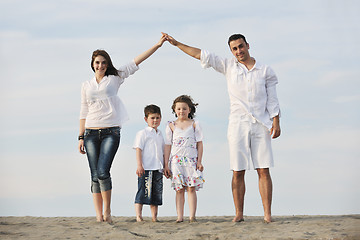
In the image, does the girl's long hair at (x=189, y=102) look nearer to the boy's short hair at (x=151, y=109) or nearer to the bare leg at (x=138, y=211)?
the boy's short hair at (x=151, y=109)

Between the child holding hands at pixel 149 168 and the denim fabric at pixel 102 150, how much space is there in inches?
15.5

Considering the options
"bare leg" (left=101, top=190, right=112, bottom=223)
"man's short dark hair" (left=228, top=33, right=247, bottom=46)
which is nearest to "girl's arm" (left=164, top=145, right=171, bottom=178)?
"bare leg" (left=101, top=190, right=112, bottom=223)

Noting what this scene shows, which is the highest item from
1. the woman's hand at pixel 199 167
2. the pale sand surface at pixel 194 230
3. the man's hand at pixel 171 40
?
the man's hand at pixel 171 40

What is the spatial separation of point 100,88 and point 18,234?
209 centimetres

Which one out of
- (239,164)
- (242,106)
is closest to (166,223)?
(239,164)

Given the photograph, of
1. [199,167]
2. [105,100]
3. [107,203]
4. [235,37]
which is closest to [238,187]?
[199,167]

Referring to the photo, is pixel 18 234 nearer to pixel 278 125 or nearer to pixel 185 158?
pixel 185 158

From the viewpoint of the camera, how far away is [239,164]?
628 cm

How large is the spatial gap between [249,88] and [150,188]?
1869 millimetres

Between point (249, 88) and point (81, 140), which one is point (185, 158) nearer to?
point (249, 88)

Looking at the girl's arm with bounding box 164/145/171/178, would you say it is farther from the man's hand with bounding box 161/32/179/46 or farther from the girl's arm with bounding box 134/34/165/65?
the man's hand with bounding box 161/32/179/46

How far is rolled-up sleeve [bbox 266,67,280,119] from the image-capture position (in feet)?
21.0

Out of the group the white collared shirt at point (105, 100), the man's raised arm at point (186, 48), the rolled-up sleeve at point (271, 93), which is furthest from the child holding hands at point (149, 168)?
the rolled-up sleeve at point (271, 93)

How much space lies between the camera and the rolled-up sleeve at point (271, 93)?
6.39 metres
